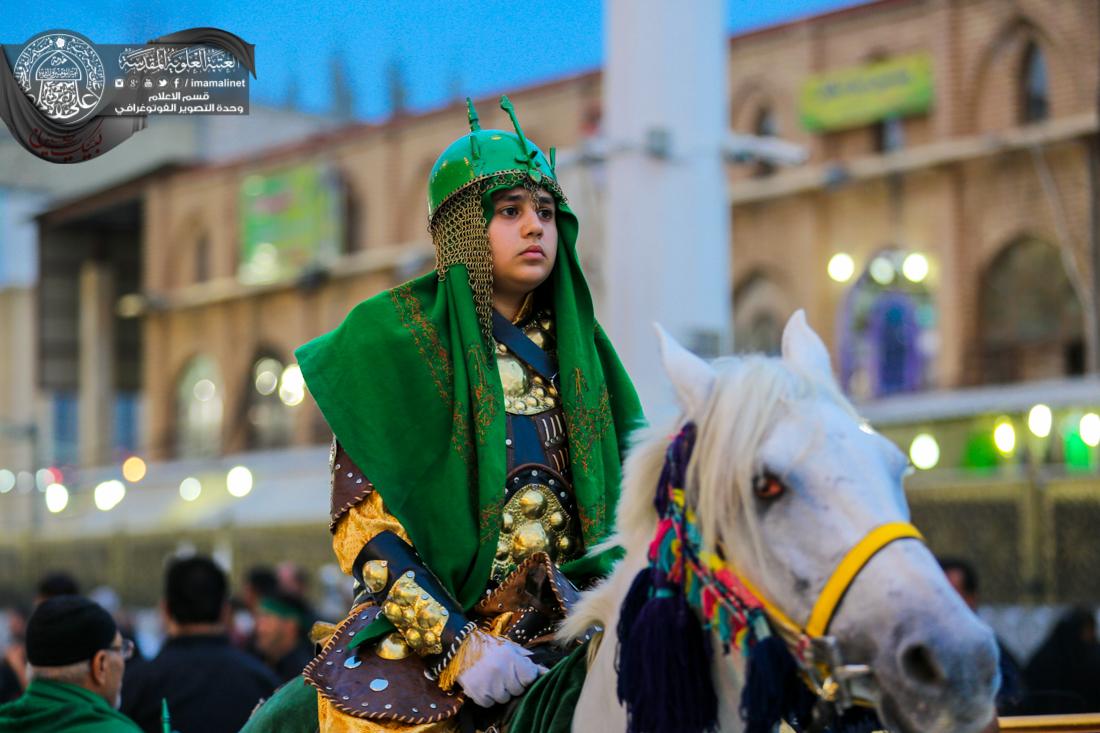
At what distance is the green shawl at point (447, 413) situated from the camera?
3.64 meters

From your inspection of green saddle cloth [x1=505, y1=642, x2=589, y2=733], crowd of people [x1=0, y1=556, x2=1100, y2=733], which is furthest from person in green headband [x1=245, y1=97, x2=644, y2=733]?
crowd of people [x1=0, y1=556, x2=1100, y2=733]

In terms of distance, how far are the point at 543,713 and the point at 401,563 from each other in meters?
0.55

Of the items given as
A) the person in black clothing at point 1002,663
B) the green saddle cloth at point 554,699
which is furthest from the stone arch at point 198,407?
the green saddle cloth at point 554,699

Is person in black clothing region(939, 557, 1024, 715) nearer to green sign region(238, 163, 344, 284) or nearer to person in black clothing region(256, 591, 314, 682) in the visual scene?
person in black clothing region(256, 591, 314, 682)

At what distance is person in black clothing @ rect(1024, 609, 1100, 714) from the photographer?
931 centimetres

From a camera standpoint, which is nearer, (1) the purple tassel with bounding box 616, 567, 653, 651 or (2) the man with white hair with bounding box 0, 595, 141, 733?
(1) the purple tassel with bounding box 616, 567, 653, 651

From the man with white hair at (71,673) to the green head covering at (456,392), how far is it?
1.71 metres

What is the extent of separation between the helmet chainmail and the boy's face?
0.07 feet

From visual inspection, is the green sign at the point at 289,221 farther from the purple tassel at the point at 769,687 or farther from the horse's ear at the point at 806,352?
the purple tassel at the point at 769,687

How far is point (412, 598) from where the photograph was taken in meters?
3.49

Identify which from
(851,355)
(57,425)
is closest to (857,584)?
(851,355)

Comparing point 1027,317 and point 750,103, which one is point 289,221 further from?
point 1027,317

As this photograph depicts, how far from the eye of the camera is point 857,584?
2.41 meters

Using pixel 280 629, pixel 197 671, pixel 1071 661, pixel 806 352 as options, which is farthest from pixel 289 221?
pixel 806 352
